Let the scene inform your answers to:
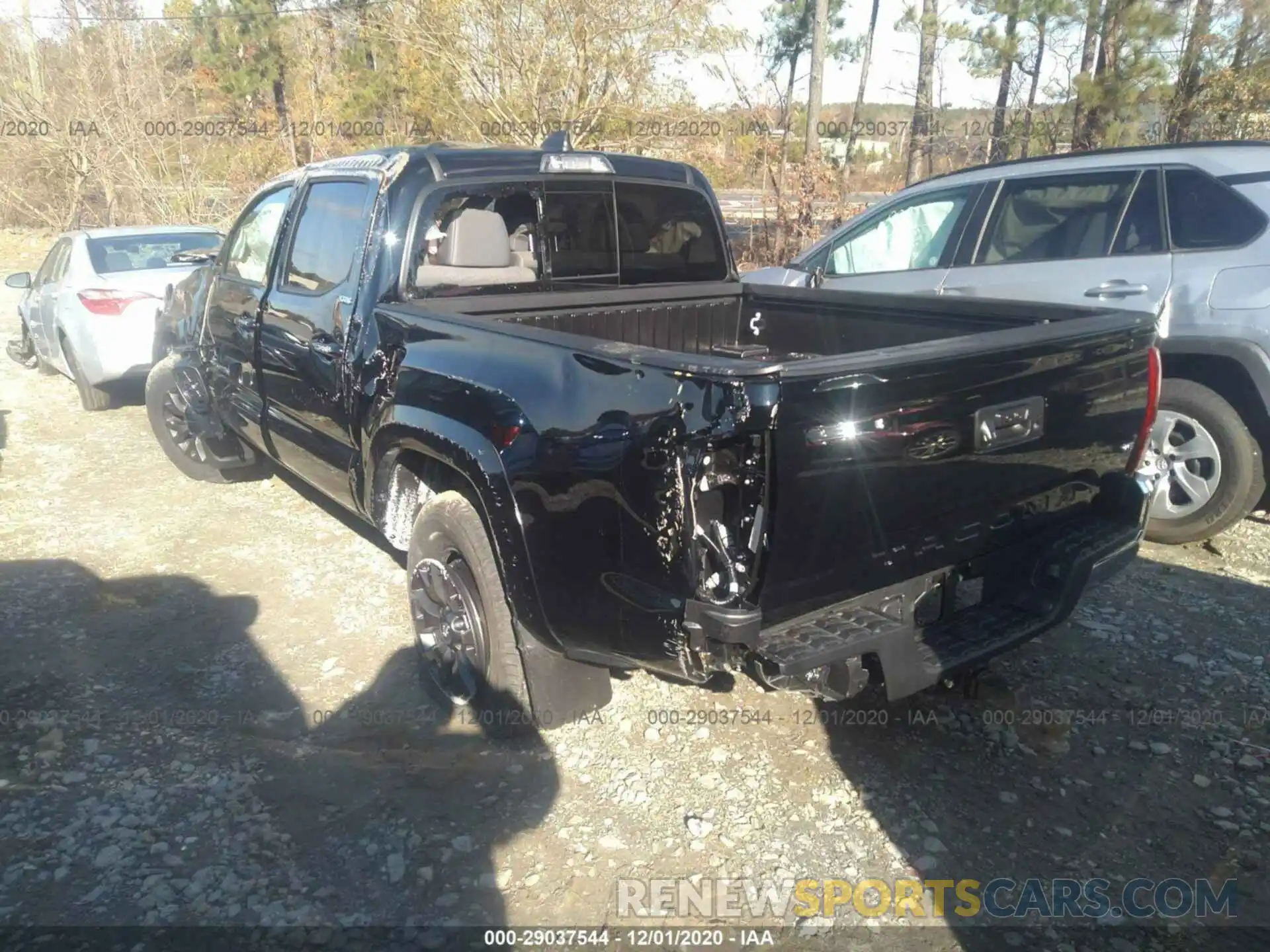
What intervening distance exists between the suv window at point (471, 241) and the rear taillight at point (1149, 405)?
99.2 inches

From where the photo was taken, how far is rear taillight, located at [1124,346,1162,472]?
3482mm

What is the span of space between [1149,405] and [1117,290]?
6.57 feet

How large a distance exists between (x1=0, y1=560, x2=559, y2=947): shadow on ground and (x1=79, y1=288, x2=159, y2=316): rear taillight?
4.11m

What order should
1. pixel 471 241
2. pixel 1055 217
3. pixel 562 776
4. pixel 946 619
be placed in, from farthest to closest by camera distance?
pixel 1055 217
pixel 471 241
pixel 562 776
pixel 946 619

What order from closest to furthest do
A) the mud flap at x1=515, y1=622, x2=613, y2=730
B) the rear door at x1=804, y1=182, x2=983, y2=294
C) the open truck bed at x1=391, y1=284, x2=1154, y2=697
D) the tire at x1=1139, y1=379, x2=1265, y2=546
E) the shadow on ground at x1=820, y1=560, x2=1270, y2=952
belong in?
the open truck bed at x1=391, y1=284, x2=1154, y2=697 < the shadow on ground at x1=820, y1=560, x2=1270, y2=952 < the mud flap at x1=515, y1=622, x2=613, y2=730 < the tire at x1=1139, y1=379, x2=1265, y2=546 < the rear door at x1=804, y1=182, x2=983, y2=294

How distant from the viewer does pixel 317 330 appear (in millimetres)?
4176

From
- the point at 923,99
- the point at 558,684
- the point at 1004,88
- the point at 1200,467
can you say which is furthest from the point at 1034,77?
the point at 558,684

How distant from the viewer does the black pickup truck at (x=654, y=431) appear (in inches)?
99.4

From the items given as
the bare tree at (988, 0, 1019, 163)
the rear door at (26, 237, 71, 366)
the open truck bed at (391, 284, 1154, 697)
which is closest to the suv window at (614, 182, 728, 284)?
the open truck bed at (391, 284, 1154, 697)

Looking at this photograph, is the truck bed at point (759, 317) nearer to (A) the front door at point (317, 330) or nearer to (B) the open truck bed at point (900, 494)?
(B) the open truck bed at point (900, 494)

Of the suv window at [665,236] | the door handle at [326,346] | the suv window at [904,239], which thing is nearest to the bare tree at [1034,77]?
the suv window at [904,239]

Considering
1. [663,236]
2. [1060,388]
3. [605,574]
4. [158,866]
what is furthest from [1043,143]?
[158,866]

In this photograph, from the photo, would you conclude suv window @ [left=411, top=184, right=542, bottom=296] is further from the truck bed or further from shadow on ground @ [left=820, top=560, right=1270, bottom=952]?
shadow on ground @ [left=820, top=560, right=1270, bottom=952]

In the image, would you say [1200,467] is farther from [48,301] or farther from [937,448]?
[48,301]
